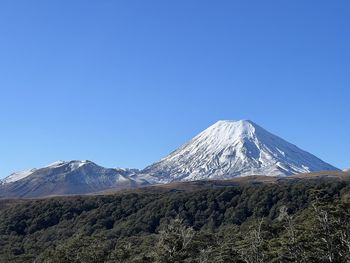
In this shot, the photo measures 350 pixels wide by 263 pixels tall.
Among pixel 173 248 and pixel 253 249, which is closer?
pixel 173 248

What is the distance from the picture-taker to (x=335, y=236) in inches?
1871

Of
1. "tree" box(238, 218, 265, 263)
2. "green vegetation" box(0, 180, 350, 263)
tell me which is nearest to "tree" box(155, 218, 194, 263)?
"green vegetation" box(0, 180, 350, 263)

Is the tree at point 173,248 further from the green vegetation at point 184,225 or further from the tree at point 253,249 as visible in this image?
the tree at point 253,249

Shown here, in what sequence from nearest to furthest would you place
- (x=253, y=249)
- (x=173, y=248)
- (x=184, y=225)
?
1. (x=173, y=248)
2. (x=253, y=249)
3. (x=184, y=225)

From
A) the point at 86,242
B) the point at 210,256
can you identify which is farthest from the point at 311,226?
the point at 86,242

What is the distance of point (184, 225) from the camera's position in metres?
68.3

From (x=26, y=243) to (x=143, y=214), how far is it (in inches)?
1101

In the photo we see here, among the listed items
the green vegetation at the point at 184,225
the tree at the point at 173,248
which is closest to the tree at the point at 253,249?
the green vegetation at the point at 184,225

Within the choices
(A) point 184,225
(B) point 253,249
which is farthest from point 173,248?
(A) point 184,225

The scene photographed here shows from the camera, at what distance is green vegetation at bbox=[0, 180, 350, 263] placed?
1838 inches

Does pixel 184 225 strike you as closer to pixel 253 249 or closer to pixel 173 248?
pixel 253 249

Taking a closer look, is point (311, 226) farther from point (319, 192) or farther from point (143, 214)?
point (143, 214)

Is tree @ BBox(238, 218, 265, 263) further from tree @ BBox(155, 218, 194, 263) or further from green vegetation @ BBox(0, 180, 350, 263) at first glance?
tree @ BBox(155, 218, 194, 263)

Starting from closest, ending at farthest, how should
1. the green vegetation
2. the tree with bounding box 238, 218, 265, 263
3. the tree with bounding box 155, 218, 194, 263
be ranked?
the tree with bounding box 155, 218, 194, 263 → the green vegetation → the tree with bounding box 238, 218, 265, 263
